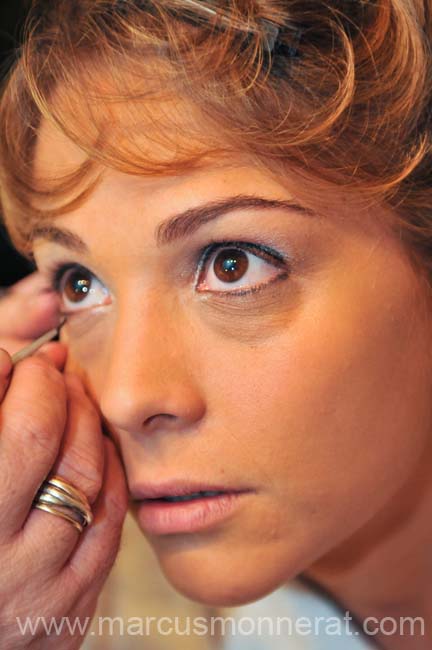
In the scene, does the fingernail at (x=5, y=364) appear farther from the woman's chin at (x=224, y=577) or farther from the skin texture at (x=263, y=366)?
the woman's chin at (x=224, y=577)

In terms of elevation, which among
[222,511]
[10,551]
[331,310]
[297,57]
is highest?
[297,57]

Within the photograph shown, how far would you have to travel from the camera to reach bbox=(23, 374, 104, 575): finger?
963 mm

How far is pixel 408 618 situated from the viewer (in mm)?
1203

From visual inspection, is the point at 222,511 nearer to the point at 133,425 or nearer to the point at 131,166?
the point at 133,425

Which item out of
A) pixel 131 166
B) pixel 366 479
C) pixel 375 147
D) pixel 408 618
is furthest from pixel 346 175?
pixel 408 618

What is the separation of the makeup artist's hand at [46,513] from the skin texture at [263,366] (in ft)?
0.25

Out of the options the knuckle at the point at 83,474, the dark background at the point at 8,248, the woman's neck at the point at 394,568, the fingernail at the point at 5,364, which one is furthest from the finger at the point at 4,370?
the woman's neck at the point at 394,568

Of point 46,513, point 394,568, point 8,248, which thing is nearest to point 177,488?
point 46,513

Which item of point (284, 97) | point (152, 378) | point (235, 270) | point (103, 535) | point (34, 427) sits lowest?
point (103, 535)

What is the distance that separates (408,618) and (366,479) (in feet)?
1.17

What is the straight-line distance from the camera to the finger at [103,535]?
39.8 inches

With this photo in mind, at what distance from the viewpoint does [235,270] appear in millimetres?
963

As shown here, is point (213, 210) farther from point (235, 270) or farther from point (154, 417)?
point (154, 417)

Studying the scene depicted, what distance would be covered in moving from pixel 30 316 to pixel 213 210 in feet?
1.37
